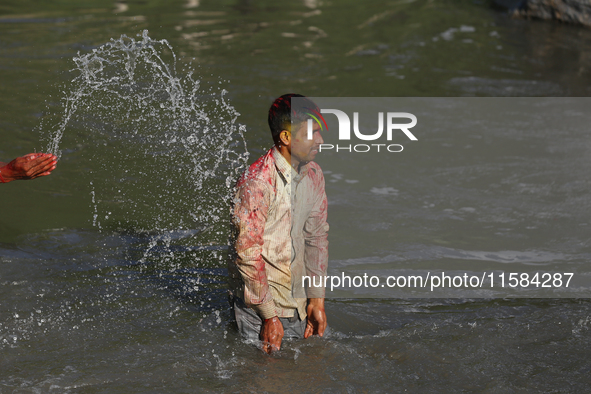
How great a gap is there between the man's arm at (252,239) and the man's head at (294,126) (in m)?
0.30

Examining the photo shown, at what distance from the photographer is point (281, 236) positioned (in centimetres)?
426

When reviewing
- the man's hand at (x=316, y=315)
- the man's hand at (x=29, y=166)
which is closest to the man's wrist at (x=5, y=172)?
the man's hand at (x=29, y=166)

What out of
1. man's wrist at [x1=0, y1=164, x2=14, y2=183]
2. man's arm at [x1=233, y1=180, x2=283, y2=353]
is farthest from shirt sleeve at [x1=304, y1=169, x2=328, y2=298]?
man's wrist at [x1=0, y1=164, x2=14, y2=183]

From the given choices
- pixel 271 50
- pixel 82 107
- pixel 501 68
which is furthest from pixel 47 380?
pixel 501 68

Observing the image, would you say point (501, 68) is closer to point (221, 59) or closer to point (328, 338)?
point (221, 59)

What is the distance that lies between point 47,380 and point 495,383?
9.99 feet

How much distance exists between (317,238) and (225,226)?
303cm

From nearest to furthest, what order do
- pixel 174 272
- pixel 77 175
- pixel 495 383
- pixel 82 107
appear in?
1. pixel 495 383
2. pixel 174 272
3. pixel 77 175
4. pixel 82 107

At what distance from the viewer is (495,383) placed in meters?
4.76

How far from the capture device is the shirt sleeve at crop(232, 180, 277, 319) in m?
4.02

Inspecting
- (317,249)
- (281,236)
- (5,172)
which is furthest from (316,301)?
(5,172)

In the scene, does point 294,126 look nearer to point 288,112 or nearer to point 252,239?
point 288,112

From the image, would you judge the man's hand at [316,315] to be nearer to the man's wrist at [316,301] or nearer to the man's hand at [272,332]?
the man's wrist at [316,301]

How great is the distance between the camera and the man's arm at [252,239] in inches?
158
